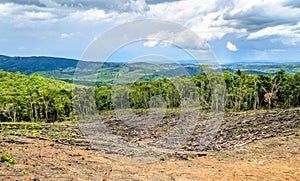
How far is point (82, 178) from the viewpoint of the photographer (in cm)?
1473

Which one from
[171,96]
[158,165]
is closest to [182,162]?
[158,165]

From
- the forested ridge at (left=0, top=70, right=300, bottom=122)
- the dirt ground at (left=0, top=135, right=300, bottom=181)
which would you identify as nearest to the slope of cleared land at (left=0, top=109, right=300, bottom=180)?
the dirt ground at (left=0, top=135, right=300, bottom=181)

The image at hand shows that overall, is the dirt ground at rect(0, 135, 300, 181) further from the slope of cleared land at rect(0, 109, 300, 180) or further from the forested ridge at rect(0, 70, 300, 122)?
the forested ridge at rect(0, 70, 300, 122)

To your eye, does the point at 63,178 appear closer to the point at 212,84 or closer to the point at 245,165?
the point at 245,165

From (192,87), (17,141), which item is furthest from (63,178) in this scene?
(192,87)

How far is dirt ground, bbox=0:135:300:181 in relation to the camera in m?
15.1

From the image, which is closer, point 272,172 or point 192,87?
point 272,172

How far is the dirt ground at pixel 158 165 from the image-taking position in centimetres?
1512

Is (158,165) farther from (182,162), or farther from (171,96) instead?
(171,96)

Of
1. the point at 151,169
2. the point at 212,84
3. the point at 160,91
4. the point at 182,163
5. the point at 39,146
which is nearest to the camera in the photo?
the point at 151,169

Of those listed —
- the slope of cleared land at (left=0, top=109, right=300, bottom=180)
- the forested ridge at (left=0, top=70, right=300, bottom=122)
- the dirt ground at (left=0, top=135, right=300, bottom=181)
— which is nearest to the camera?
the dirt ground at (left=0, top=135, right=300, bottom=181)

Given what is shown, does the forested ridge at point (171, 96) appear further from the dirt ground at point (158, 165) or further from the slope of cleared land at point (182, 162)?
the dirt ground at point (158, 165)

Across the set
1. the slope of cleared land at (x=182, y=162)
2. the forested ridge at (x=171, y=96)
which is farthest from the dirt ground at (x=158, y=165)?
the forested ridge at (x=171, y=96)

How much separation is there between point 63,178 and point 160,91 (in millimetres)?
53915
